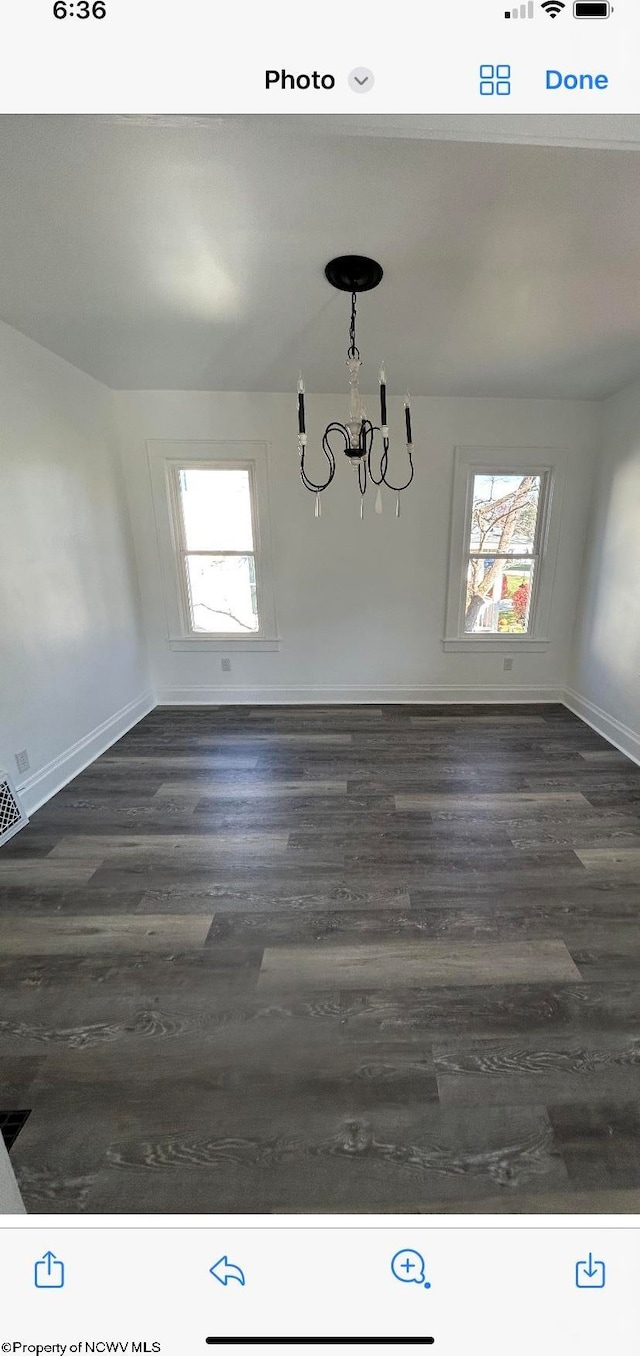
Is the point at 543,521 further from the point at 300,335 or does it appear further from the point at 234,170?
the point at 234,170

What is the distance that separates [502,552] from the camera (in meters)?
3.58

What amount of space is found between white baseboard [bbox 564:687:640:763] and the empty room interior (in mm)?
30

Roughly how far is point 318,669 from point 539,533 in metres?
2.11

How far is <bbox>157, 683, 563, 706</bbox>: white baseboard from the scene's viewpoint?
3805mm

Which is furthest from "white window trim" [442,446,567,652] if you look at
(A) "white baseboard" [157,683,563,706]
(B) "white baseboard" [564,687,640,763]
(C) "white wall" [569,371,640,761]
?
(B) "white baseboard" [564,687,640,763]

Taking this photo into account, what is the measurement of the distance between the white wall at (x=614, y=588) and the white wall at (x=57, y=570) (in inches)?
141

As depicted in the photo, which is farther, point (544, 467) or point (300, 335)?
point (544, 467)

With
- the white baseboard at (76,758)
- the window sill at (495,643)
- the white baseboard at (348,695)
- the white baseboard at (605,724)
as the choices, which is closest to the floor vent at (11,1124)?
the white baseboard at (76,758)

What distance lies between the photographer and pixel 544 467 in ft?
11.1
